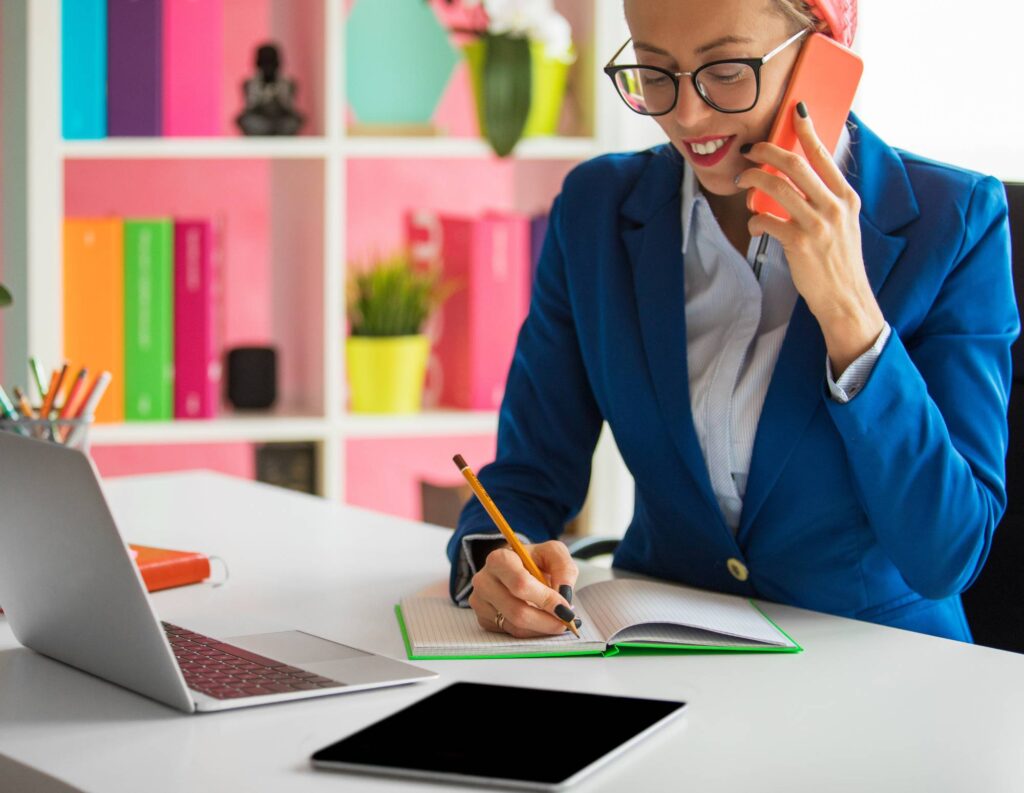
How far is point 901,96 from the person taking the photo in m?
2.72

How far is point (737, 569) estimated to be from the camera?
4.64 ft

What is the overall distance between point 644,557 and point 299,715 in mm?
675

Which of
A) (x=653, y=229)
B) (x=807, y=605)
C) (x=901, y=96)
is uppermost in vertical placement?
(x=901, y=96)

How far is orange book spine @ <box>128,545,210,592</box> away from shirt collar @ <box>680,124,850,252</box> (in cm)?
62

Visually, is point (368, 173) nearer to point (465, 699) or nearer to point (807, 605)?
point (807, 605)

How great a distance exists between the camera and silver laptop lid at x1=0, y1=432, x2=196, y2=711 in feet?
3.06

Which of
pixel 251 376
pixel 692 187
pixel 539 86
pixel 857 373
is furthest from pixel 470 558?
pixel 539 86

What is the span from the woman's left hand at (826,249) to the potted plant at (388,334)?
A: 1.50 metres

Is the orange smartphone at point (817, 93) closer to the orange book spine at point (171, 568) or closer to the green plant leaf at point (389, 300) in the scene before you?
the orange book spine at point (171, 568)

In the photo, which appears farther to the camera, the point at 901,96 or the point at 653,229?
the point at 901,96

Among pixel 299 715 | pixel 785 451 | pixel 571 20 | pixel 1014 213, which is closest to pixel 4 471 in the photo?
pixel 299 715

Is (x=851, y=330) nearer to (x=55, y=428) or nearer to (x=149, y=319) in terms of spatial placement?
(x=55, y=428)

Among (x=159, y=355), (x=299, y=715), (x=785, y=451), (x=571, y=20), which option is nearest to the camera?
(x=299, y=715)

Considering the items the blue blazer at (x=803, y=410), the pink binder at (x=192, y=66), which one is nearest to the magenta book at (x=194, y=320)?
the pink binder at (x=192, y=66)
